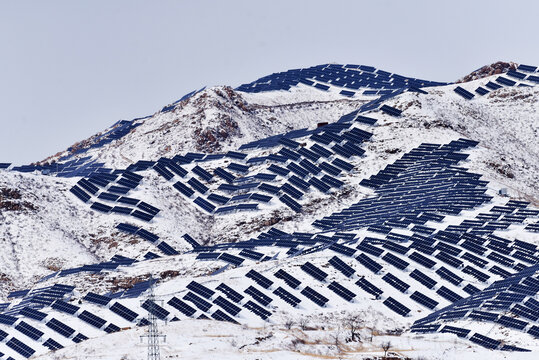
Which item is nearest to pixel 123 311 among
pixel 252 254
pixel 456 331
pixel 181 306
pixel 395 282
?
pixel 181 306

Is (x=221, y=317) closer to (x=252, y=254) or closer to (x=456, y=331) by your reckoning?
(x=456, y=331)

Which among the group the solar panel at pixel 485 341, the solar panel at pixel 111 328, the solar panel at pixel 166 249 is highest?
the solar panel at pixel 166 249

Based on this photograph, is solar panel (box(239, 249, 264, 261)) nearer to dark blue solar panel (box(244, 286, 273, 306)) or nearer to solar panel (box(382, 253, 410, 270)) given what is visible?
dark blue solar panel (box(244, 286, 273, 306))

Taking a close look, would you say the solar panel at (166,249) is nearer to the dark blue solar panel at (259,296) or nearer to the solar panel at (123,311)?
the dark blue solar panel at (259,296)

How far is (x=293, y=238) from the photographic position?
5310 inches

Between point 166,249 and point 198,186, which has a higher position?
point 198,186

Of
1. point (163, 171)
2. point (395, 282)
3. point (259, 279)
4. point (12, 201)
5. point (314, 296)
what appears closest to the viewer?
point (314, 296)

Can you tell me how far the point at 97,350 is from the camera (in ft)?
305

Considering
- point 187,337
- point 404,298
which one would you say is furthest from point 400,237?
point 187,337

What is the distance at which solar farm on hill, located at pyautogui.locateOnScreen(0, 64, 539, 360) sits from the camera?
102 meters

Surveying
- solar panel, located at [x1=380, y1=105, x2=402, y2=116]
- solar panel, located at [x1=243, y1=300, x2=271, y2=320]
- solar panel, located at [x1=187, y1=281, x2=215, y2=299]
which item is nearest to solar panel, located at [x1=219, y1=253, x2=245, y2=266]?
solar panel, located at [x1=187, y1=281, x2=215, y2=299]

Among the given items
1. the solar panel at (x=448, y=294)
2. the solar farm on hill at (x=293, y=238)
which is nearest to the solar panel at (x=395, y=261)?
the solar farm on hill at (x=293, y=238)

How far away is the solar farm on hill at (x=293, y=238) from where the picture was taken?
4026 inches

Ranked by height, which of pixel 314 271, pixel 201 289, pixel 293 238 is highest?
pixel 293 238
